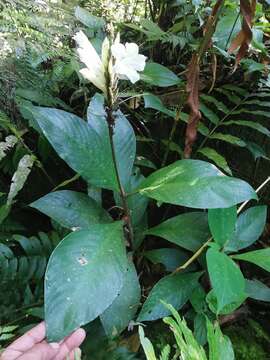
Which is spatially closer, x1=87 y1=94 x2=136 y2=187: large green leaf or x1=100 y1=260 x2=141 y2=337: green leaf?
x1=100 y1=260 x2=141 y2=337: green leaf

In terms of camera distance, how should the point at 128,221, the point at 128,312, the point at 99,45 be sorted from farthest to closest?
the point at 99,45 < the point at 128,221 < the point at 128,312

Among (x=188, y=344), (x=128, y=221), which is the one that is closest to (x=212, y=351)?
(x=188, y=344)

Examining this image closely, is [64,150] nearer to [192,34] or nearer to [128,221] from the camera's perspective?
[128,221]

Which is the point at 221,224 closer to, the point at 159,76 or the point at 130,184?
the point at 130,184

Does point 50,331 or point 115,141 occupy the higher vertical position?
point 115,141

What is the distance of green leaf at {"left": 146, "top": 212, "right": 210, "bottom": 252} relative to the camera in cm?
122

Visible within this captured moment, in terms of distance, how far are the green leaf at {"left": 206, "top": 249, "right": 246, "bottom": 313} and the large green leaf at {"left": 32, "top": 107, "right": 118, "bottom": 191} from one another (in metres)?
0.33

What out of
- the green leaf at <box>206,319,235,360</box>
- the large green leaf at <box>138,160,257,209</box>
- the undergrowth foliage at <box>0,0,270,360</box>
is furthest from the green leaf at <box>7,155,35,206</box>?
the green leaf at <box>206,319,235,360</box>

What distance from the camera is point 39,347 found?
0.90 m

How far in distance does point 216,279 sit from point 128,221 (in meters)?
0.33

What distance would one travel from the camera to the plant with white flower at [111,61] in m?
0.80

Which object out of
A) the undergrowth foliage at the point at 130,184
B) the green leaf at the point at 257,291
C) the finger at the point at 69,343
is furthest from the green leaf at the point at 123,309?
A: the green leaf at the point at 257,291

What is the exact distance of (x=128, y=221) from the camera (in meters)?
1.21

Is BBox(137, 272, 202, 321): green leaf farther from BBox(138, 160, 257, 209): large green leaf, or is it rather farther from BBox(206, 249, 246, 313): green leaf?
BBox(138, 160, 257, 209): large green leaf
